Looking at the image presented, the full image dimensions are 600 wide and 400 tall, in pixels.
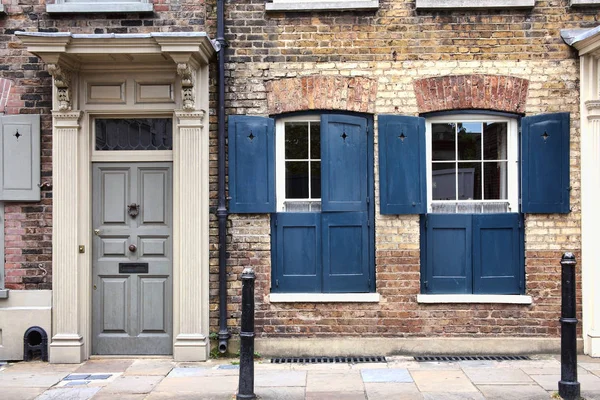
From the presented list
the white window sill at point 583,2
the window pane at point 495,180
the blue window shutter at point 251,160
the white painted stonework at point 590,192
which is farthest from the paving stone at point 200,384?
the white window sill at point 583,2

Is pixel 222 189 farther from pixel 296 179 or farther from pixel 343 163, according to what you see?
pixel 343 163

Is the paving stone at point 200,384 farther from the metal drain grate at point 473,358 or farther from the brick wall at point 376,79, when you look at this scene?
the metal drain grate at point 473,358

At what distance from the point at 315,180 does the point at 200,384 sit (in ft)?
8.95

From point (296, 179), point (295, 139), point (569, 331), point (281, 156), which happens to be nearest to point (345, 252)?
point (296, 179)

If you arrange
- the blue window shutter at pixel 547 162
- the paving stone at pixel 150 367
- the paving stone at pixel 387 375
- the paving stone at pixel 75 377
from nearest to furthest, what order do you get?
the paving stone at pixel 387 375 < the paving stone at pixel 75 377 < the paving stone at pixel 150 367 < the blue window shutter at pixel 547 162

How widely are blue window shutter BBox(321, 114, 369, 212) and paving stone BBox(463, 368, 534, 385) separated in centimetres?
222

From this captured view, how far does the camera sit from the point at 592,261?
7.46 meters

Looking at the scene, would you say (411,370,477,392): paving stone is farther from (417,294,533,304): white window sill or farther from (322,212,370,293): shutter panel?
(322,212,370,293): shutter panel

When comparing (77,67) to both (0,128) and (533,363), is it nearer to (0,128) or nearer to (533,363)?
(0,128)

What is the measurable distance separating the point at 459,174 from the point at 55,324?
16.8 feet

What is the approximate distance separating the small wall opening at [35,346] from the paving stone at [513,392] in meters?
4.92

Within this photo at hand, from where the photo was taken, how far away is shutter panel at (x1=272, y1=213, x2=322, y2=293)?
765cm

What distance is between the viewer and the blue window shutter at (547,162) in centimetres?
749

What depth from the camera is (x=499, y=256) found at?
7.64m
